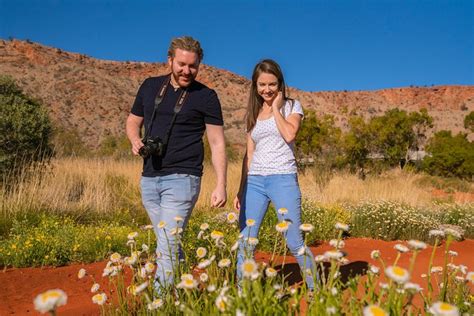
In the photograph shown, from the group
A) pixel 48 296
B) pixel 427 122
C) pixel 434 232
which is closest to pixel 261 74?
pixel 434 232

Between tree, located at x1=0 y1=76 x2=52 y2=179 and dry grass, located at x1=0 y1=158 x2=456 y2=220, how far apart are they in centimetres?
42

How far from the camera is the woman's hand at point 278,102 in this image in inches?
138

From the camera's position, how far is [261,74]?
3.55 m

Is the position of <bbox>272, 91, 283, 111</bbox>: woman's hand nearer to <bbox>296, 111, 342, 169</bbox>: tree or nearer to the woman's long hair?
the woman's long hair

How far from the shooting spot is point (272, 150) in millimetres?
3516

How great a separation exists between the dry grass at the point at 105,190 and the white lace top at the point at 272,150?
4759 millimetres

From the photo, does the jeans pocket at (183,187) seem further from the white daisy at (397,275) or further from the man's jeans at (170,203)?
the white daisy at (397,275)

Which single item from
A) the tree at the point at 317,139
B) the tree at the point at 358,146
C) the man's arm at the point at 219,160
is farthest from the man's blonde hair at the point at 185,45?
the tree at the point at 358,146

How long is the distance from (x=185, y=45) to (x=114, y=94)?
41.8 m

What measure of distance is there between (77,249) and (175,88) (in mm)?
3276

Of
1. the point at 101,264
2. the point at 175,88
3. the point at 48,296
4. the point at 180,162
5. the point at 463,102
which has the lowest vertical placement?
the point at 101,264

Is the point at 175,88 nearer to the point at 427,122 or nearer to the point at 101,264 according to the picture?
the point at 101,264

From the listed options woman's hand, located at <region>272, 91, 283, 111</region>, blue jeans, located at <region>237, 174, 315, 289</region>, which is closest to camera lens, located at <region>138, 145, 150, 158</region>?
blue jeans, located at <region>237, 174, 315, 289</region>

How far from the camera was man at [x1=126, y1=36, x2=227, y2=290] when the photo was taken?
3.00 meters
